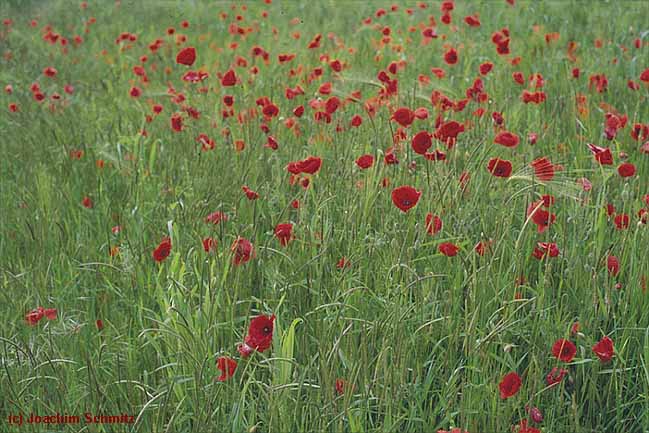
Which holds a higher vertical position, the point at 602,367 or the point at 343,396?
the point at 343,396

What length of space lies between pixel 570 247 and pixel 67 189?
1.56 metres

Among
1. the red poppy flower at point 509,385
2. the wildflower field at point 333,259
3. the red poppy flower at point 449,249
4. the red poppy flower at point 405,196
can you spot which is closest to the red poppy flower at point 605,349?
the wildflower field at point 333,259

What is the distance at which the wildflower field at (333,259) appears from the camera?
1434 mm

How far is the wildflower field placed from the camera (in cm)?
143

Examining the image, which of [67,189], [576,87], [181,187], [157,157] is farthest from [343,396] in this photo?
[576,87]

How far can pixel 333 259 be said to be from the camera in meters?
1.96

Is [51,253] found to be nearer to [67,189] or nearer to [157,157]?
[67,189]

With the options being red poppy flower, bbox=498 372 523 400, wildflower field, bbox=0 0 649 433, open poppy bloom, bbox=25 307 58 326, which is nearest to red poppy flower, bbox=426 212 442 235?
wildflower field, bbox=0 0 649 433

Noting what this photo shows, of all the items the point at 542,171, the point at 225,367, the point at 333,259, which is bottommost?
the point at 333,259

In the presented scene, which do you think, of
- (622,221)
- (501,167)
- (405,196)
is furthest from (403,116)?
(622,221)

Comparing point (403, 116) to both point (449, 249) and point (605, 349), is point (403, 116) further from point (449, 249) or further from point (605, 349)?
point (605, 349)

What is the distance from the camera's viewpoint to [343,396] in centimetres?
139

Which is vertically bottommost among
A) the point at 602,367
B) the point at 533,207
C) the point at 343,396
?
the point at 602,367

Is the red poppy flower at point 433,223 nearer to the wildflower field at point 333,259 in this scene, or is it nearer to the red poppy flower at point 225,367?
the wildflower field at point 333,259
